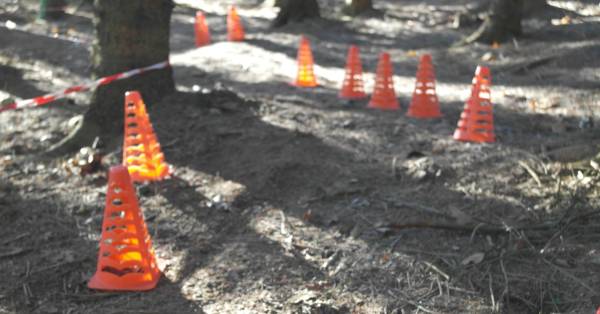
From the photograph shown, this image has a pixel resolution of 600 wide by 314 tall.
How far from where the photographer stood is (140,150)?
6.22m

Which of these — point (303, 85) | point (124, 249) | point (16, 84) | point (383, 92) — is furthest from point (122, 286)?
point (16, 84)


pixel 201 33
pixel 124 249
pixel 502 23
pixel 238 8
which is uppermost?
pixel 502 23

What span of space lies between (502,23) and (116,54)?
27.6ft

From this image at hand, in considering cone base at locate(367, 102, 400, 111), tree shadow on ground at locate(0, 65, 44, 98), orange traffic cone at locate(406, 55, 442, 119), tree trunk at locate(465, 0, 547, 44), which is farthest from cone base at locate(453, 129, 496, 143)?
tree shadow on ground at locate(0, 65, 44, 98)

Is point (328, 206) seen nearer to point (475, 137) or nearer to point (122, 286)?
point (122, 286)

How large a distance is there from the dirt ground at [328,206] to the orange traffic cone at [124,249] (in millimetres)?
116

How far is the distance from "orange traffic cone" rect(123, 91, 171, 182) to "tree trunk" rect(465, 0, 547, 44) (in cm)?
866

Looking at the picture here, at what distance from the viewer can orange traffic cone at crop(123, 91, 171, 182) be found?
20.3 ft

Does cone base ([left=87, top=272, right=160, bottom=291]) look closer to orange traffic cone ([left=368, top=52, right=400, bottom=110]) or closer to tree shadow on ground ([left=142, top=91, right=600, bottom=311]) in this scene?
tree shadow on ground ([left=142, top=91, right=600, bottom=311])

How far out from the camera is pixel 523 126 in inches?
296

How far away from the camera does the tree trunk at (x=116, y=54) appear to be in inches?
280

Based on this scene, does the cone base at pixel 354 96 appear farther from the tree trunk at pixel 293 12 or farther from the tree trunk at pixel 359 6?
the tree trunk at pixel 359 6

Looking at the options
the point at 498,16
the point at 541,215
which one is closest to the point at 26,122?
the point at 541,215

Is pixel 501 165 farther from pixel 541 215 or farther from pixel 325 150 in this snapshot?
pixel 325 150
